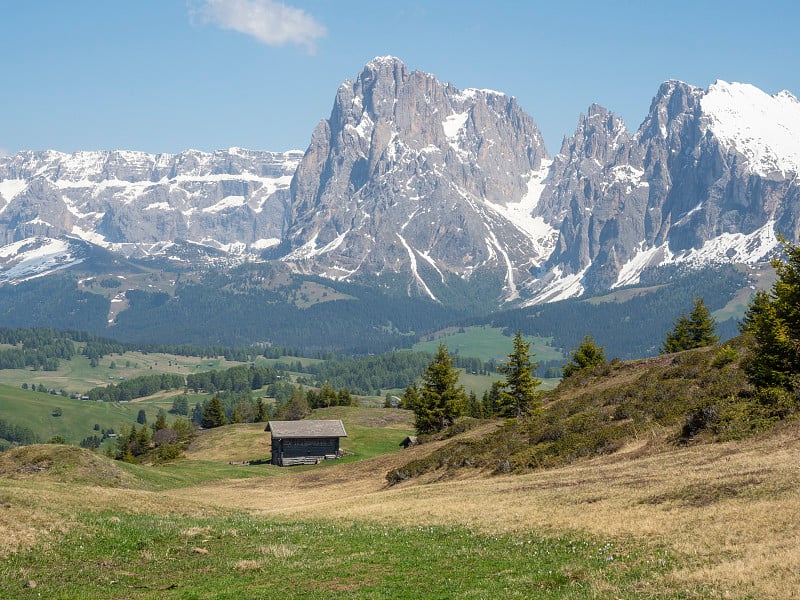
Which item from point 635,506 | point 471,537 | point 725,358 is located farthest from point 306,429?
point 635,506

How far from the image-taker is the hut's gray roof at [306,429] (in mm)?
110312

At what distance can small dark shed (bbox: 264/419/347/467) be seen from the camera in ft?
363

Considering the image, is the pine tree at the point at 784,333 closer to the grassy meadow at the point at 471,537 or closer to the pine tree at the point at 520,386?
the grassy meadow at the point at 471,537

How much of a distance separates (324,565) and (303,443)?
85.5m

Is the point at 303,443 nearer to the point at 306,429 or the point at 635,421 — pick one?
the point at 306,429

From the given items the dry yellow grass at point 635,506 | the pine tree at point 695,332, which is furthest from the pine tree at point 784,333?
the pine tree at point 695,332

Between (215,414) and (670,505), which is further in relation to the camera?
(215,414)

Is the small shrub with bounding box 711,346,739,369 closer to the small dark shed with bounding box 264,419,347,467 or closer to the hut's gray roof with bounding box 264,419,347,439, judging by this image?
the small dark shed with bounding box 264,419,347,467

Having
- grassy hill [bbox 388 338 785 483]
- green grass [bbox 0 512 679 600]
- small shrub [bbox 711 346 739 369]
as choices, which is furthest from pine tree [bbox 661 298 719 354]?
green grass [bbox 0 512 679 600]

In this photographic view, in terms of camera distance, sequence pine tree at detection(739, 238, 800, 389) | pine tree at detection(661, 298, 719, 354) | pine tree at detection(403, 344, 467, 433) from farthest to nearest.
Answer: pine tree at detection(661, 298, 719, 354), pine tree at detection(403, 344, 467, 433), pine tree at detection(739, 238, 800, 389)

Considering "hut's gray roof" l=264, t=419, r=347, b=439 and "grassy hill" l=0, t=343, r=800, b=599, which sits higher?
"grassy hill" l=0, t=343, r=800, b=599

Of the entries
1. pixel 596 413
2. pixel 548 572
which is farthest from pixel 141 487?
pixel 548 572

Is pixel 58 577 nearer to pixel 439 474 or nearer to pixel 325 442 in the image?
pixel 439 474

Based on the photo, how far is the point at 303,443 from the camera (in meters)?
112
